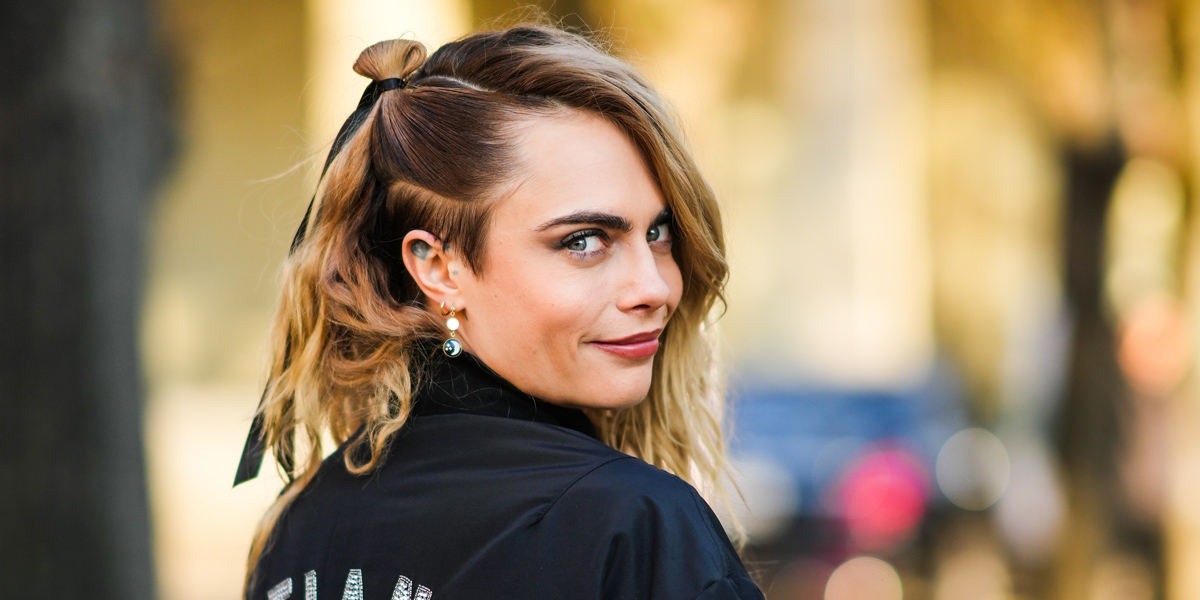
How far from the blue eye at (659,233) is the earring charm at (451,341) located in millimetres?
378

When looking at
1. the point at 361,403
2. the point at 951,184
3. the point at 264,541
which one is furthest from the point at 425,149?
the point at 951,184

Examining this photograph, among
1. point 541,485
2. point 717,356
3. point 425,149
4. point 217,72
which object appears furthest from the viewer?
point 217,72

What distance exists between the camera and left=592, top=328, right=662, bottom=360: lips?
5.80 ft

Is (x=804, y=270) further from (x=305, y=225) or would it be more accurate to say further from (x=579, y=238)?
(x=579, y=238)

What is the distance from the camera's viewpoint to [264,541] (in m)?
2.06

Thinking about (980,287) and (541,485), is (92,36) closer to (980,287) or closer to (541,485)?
(541,485)

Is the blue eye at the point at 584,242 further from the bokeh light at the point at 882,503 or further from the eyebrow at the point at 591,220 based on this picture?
the bokeh light at the point at 882,503

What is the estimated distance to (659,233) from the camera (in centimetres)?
192

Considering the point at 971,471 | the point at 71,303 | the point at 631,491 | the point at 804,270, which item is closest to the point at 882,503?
the point at 971,471

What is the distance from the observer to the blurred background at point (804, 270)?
3.18 m

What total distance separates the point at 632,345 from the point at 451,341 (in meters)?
0.32

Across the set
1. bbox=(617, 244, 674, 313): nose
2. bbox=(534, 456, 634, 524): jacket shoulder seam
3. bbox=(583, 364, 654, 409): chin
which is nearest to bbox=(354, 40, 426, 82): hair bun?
bbox=(617, 244, 674, 313): nose

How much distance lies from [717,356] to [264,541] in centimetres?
107

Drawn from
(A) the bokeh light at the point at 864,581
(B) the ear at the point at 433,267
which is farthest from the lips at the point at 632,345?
(A) the bokeh light at the point at 864,581
